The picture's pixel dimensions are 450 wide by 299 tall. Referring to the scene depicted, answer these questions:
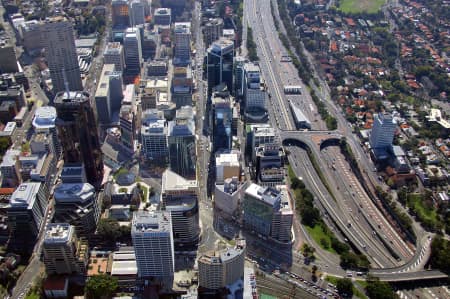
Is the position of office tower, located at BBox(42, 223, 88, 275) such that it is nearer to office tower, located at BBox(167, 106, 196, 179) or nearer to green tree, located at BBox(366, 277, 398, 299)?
office tower, located at BBox(167, 106, 196, 179)

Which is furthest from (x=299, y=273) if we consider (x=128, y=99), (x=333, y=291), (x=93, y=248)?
(x=128, y=99)

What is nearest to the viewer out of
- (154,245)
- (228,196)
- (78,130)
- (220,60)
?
(154,245)

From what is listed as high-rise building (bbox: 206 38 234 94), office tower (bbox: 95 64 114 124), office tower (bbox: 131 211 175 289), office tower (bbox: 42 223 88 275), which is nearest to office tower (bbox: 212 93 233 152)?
high-rise building (bbox: 206 38 234 94)

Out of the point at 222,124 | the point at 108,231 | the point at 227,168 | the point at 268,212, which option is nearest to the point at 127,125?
the point at 222,124

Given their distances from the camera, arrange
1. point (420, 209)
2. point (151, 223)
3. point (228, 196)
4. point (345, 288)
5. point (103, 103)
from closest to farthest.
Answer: point (151, 223)
point (345, 288)
point (228, 196)
point (420, 209)
point (103, 103)

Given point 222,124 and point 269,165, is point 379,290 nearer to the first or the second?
point 269,165

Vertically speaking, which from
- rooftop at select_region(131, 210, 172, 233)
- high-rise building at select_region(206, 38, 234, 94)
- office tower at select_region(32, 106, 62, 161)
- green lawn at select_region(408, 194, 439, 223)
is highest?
high-rise building at select_region(206, 38, 234, 94)

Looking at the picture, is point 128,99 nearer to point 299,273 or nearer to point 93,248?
point 93,248

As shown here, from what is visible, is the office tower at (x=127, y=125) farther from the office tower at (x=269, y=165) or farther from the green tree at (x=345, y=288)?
the green tree at (x=345, y=288)
